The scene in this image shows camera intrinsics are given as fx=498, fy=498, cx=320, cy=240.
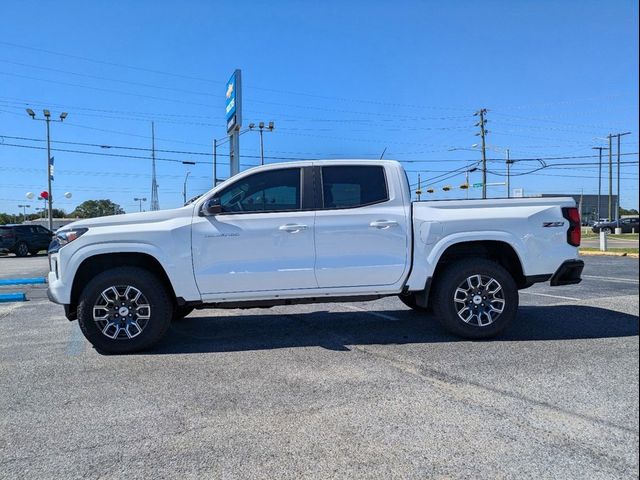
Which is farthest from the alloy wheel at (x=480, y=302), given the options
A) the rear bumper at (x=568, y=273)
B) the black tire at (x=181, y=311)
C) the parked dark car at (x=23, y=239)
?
the parked dark car at (x=23, y=239)

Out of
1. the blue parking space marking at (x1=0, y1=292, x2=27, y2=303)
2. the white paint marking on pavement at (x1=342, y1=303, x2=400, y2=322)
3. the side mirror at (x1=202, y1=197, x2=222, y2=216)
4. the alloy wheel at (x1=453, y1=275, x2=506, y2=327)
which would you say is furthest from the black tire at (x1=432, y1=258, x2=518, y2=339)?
the blue parking space marking at (x1=0, y1=292, x2=27, y2=303)

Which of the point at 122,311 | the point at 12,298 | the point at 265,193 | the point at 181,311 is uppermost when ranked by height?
the point at 265,193

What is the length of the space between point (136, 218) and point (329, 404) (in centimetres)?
309

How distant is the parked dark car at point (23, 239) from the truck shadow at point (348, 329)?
22382 mm

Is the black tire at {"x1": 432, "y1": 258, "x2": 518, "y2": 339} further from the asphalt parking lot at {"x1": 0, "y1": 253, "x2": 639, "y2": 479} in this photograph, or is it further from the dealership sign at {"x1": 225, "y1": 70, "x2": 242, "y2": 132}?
the dealership sign at {"x1": 225, "y1": 70, "x2": 242, "y2": 132}

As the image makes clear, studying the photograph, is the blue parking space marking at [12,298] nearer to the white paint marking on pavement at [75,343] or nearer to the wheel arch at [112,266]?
the white paint marking on pavement at [75,343]

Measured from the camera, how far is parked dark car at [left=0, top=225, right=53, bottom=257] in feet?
82.3

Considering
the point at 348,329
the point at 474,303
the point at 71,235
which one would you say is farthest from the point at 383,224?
the point at 71,235

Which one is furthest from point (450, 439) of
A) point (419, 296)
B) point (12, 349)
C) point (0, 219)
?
point (0, 219)

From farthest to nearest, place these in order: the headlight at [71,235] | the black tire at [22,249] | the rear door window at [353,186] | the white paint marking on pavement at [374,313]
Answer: the black tire at [22,249]
the white paint marking on pavement at [374,313]
the rear door window at [353,186]
the headlight at [71,235]

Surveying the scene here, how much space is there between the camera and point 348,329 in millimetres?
6348

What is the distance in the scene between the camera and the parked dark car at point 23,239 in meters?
25.1

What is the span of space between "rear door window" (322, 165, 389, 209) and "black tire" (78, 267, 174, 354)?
2.13 meters

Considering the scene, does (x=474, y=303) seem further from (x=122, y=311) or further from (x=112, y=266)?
(x=112, y=266)
